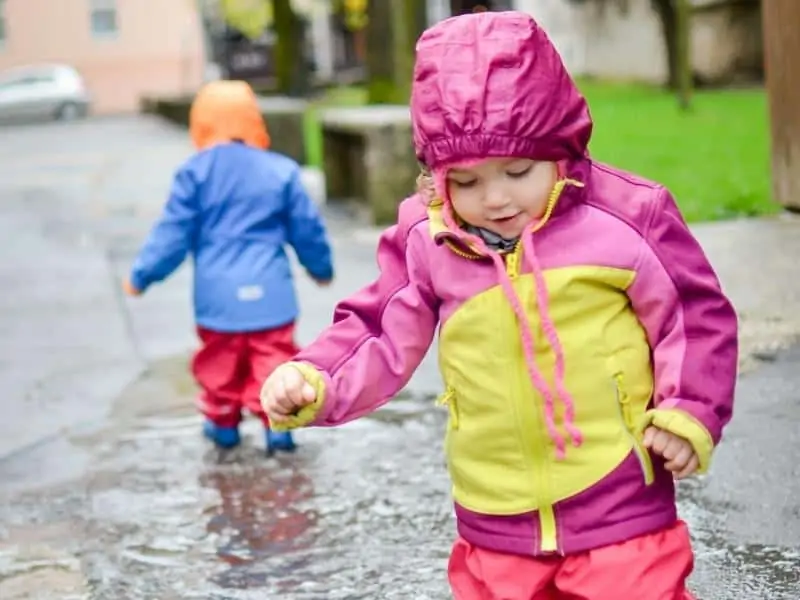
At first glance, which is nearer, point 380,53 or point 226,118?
point 226,118

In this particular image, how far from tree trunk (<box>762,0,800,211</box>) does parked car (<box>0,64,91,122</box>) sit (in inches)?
1459

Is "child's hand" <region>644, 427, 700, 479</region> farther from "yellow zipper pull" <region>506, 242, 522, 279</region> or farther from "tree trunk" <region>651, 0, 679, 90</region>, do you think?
"tree trunk" <region>651, 0, 679, 90</region>

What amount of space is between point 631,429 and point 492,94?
0.66 m

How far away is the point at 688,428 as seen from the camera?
2.61 meters

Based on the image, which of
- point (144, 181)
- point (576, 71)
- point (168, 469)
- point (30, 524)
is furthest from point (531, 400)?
point (576, 71)

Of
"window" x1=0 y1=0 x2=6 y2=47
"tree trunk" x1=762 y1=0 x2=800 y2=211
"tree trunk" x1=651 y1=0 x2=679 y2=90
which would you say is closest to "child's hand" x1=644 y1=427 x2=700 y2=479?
"tree trunk" x1=762 y1=0 x2=800 y2=211

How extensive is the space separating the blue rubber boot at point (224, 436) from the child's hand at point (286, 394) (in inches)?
118

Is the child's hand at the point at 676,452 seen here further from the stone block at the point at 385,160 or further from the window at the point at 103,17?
the window at the point at 103,17

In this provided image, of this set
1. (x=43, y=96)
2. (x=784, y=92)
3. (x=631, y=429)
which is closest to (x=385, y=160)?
(x=784, y=92)

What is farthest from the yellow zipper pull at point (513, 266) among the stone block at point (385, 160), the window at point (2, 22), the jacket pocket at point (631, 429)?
the window at point (2, 22)

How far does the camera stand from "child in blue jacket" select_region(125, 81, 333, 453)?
555 centimetres

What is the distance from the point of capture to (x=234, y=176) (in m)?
5.54

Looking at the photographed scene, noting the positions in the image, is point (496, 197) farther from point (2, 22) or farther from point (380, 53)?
point (2, 22)

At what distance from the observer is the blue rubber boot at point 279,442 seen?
18.2 feet
